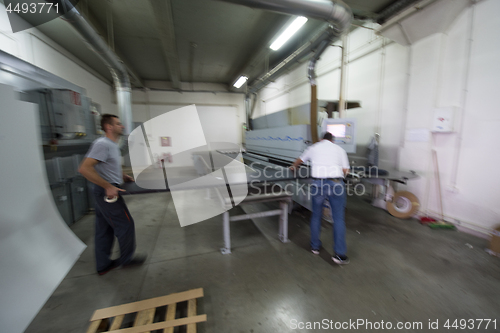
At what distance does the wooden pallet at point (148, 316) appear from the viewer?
4.04 ft

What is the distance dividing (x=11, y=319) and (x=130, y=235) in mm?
809

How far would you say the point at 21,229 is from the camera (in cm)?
155

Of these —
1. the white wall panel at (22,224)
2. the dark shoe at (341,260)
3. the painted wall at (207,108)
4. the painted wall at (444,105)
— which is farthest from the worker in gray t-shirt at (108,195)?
the painted wall at (207,108)

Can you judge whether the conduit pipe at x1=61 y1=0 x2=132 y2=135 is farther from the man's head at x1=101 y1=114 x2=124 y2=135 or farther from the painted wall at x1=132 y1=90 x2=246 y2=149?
the painted wall at x1=132 y1=90 x2=246 y2=149

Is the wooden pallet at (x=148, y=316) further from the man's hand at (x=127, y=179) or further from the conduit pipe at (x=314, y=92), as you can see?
the conduit pipe at (x=314, y=92)

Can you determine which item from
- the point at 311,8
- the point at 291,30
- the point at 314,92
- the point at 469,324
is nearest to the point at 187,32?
the point at 291,30

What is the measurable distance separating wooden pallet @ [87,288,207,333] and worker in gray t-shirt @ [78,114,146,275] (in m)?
0.62

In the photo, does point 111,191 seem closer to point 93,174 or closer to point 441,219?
point 93,174

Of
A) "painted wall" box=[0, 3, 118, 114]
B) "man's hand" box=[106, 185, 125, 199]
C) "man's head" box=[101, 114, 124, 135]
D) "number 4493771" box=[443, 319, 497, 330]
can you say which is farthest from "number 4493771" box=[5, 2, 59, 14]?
"number 4493771" box=[443, 319, 497, 330]

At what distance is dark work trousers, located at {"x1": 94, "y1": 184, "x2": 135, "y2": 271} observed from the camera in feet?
5.48

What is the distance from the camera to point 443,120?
272cm

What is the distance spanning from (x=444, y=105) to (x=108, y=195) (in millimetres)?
4322

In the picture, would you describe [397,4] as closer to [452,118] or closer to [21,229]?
[452,118]

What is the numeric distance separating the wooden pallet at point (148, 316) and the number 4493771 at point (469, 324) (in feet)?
5.63
